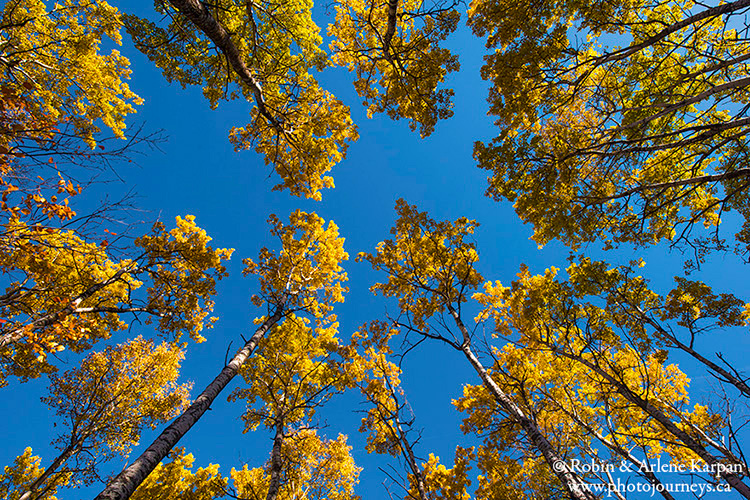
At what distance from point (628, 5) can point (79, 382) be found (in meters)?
16.2

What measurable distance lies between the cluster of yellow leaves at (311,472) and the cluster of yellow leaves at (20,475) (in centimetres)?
552

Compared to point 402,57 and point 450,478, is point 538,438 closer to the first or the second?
point 450,478

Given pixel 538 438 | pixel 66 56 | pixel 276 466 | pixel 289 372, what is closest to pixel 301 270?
pixel 289 372

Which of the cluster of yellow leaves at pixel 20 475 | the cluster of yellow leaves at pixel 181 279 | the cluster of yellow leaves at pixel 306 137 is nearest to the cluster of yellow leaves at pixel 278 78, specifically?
the cluster of yellow leaves at pixel 306 137

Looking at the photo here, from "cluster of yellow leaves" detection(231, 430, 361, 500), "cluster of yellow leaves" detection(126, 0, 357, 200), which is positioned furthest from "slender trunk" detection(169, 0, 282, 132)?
"cluster of yellow leaves" detection(231, 430, 361, 500)

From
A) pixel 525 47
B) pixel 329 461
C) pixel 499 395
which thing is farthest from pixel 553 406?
pixel 525 47

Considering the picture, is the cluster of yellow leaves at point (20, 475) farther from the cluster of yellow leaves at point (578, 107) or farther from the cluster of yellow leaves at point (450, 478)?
the cluster of yellow leaves at point (578, 107)

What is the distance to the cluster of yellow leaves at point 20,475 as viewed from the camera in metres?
8.04

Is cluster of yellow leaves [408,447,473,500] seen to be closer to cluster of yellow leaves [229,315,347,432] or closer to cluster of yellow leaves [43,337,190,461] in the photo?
cluster of yellow leaves [229,315,347,432]

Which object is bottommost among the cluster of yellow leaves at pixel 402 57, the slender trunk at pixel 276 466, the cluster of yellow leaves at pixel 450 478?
the slender trunk at pixel 276 466

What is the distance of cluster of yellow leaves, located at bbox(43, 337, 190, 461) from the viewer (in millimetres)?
7387

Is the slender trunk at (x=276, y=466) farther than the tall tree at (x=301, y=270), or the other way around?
the tall tree at (x=301, y=270)

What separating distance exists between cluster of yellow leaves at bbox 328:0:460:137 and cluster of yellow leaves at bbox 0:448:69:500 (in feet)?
47.5

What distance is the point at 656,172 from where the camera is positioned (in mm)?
7004
